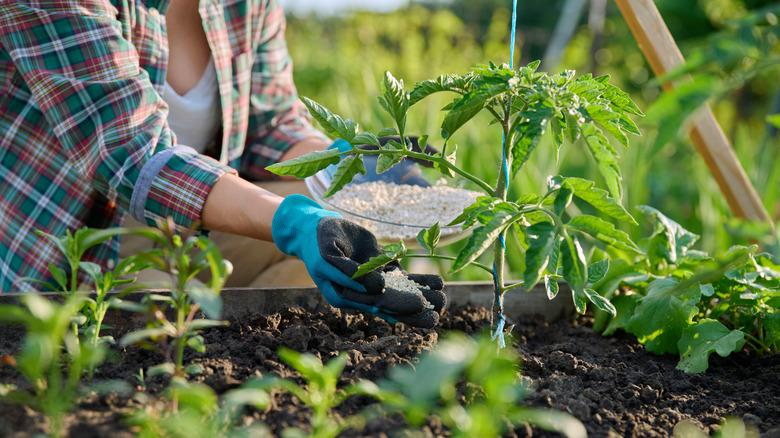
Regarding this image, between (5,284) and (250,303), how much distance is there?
2.28 feet

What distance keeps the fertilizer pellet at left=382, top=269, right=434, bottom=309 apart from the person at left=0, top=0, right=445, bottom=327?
1 centimetres

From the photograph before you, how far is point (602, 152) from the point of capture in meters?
1.12

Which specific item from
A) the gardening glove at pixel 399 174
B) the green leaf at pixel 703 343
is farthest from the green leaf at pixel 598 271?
the gardening glove at pixel 399 174

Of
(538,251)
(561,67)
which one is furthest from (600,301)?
(561,67)

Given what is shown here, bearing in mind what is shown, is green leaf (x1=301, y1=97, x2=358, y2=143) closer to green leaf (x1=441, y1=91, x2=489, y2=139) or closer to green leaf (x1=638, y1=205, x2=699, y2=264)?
green leaf (x1=441, y1=91, x2=489, y2=139)

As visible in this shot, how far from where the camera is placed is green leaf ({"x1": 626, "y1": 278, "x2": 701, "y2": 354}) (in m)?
1.47

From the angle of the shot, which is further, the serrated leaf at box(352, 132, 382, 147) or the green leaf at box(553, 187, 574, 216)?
the serrated leaf at box(352, 132, 382, 147)

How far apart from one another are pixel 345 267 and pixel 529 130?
44 centimetres

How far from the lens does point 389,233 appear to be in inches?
66.9

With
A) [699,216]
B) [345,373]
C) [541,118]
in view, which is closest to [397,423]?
[345,373]

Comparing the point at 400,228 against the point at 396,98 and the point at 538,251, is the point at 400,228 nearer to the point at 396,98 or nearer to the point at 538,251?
the point at 396,98

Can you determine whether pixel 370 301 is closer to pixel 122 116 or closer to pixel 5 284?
pixel 122 116

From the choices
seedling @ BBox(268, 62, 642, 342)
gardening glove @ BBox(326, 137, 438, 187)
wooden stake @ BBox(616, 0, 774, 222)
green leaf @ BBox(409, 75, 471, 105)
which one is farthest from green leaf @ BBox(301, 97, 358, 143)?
wooden stake @ BBox(616, 0, 774, 222)

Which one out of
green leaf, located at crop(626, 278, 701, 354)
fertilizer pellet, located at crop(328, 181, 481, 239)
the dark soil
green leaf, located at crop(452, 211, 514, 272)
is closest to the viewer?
the dark soil
